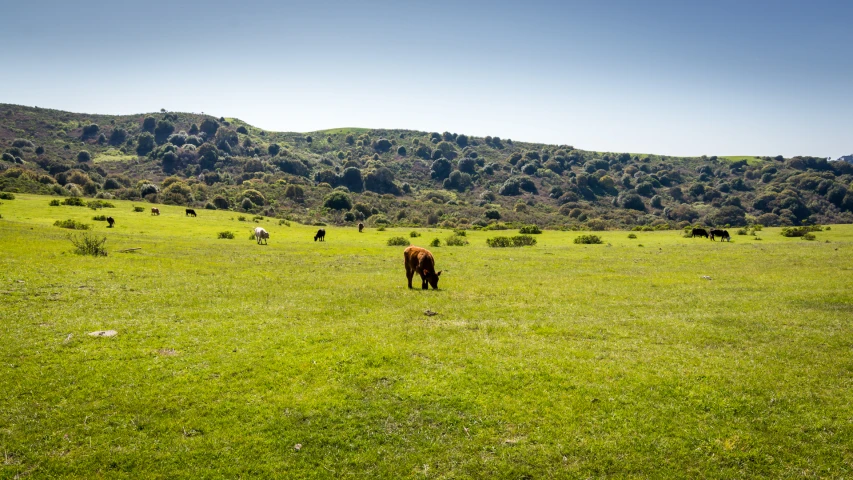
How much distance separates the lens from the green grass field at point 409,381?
9148 mm

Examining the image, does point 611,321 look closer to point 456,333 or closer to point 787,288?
point 456,333

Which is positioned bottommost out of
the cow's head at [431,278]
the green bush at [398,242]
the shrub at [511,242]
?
the green bush at [398,242]

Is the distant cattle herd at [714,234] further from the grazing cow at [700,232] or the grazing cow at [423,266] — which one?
the grazing cow at [423,266]

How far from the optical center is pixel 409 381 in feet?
40.3

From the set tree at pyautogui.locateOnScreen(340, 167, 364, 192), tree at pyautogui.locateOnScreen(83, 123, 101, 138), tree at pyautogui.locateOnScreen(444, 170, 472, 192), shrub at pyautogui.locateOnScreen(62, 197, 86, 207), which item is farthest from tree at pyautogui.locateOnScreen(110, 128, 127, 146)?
shrub at pyautogui.locateOnScreen(62, 197, 86, 207)

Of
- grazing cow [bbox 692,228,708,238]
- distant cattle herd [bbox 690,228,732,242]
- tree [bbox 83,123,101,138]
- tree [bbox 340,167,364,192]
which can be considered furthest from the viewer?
tree [bbox 83,123,101,138]

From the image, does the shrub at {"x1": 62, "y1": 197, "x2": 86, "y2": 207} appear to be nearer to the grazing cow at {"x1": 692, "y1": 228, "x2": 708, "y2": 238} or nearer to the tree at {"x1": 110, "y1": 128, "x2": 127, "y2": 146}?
the grazing cow at {"x1": 692, "y1": 228, "x2": 708, "y2": 238}

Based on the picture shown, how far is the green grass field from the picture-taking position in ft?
30.0

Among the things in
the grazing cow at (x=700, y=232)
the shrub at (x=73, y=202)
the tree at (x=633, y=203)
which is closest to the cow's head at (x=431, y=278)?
the grazing cow at (x=700, y=232)

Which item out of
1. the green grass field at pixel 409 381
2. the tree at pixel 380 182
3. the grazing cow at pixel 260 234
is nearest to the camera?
the green grass field at pixel 409 381

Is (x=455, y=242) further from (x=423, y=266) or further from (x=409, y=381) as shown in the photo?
(x=409, y=381)

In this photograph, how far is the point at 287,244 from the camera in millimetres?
50156

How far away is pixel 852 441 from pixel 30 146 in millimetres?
221416

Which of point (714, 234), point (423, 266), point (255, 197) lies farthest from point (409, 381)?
point (255, 197)
